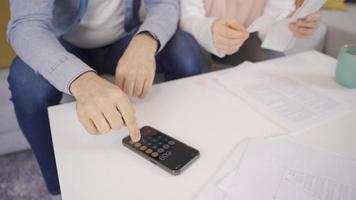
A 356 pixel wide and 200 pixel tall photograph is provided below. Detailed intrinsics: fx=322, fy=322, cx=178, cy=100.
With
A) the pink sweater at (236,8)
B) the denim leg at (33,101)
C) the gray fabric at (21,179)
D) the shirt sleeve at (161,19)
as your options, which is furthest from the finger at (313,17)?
the gray fabric at (21,179)

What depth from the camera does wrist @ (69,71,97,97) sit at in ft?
1.89

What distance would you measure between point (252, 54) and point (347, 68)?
0.39 metres

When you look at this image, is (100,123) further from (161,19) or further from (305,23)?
(305,23)

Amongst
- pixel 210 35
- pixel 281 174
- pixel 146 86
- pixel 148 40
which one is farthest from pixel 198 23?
pixel 281 174

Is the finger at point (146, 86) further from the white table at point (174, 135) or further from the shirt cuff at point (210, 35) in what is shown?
the shirt cuff at point (210, 35)

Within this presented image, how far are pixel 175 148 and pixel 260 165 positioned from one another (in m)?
0.14

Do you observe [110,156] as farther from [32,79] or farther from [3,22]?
[3,22]

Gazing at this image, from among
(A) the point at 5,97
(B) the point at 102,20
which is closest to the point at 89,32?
(B) the point at 102,20

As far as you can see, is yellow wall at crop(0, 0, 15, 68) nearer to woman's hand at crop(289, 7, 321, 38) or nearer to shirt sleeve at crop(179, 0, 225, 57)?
shirt sleeve at crop(179, 0, 225, 57)

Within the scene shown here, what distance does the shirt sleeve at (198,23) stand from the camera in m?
0.83

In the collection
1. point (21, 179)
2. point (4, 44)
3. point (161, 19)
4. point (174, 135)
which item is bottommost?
point (21, 179)

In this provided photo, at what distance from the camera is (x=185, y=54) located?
0.87m

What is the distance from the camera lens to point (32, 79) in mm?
747

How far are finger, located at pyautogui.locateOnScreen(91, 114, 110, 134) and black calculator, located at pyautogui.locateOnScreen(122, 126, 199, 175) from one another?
0.04 meters
